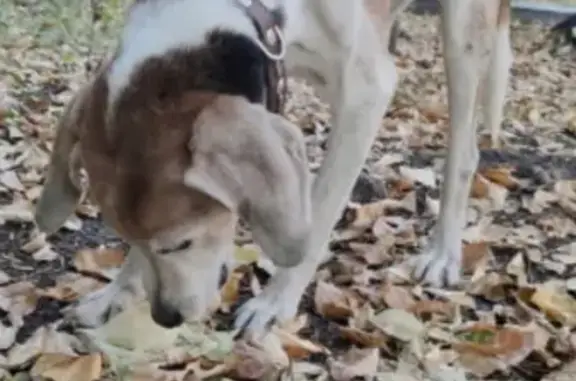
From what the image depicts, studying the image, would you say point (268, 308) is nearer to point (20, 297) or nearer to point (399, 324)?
point (399, 324)

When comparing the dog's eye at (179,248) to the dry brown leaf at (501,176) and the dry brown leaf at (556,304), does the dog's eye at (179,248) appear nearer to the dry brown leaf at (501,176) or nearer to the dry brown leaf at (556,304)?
the dry brown leaf at (556,304)

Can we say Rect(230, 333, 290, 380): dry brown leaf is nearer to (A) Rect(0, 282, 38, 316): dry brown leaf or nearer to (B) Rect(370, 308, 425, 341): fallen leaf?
(B) Rect(370, 308, 425, 341): fallen leaf

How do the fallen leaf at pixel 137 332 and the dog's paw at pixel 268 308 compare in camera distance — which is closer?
the fallen leaf at pixel 137 332

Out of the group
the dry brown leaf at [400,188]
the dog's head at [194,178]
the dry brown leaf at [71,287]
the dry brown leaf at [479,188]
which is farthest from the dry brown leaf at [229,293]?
the dry brown leaf at [479,188]

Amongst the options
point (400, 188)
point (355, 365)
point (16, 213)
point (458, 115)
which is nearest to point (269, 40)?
point (355, 365)

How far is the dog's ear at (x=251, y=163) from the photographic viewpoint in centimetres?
181

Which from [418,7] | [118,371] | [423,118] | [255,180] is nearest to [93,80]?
[255,180]

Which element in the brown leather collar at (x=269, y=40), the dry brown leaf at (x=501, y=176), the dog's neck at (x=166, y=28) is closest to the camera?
the dog's neck at (x=166, y=28)

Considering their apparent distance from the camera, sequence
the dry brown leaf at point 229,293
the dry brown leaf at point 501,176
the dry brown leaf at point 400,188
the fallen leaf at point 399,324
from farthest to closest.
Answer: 1. the dry brown leaf at point 501,176
2. the dry brown leaf at point 400,188
3. the dry brown leaf at point 229,293
4. the fallen leaf at point 399,324

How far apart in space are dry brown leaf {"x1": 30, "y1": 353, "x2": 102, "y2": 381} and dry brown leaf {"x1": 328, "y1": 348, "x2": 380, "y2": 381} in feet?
1.52

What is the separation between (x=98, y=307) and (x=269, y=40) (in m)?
0.72

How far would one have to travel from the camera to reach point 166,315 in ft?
6.86

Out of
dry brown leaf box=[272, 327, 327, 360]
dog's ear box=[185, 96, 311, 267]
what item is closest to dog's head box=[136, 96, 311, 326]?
dog's ear box=[185, 96, 311, 267]

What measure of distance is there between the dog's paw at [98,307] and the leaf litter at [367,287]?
27mm
